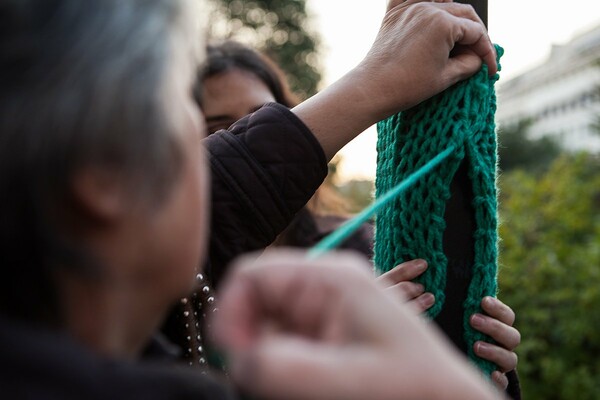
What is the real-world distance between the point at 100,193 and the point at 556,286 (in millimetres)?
4283

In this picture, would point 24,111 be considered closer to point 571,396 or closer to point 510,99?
point 571,396

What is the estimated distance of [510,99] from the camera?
39.7 metres

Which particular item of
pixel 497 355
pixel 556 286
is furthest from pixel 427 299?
pixel 556 286

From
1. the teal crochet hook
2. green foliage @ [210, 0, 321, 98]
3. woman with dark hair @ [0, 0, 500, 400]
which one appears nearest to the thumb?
the teal crochet hook

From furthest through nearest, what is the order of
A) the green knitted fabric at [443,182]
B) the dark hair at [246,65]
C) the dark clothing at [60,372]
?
the dark hair at [246,65] → the green knitted fabric at [443,182] → the dark clothing at [60,372]

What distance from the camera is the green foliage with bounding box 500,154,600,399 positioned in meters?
4.19

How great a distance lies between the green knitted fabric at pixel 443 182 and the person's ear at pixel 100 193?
0.71 metres

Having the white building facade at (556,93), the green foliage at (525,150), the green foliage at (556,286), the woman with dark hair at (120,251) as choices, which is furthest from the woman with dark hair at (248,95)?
the white building facade at (556,93)

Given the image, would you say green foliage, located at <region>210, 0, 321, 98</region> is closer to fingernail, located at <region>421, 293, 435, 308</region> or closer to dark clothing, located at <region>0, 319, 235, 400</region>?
fingernail, located at <region>421, 293, 435, 308</region>

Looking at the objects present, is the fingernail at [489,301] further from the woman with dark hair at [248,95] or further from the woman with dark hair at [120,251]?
the woman with dark hair at [248,95]

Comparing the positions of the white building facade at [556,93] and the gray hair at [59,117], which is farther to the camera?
the white building facade at [556,93]

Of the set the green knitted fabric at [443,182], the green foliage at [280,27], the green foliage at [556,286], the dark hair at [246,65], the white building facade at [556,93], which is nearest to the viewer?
the green knitted fabric at [443,182]

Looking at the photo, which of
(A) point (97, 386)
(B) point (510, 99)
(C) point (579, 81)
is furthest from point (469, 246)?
(B) point (510, 99)

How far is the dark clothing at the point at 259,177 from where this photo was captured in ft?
4.22
